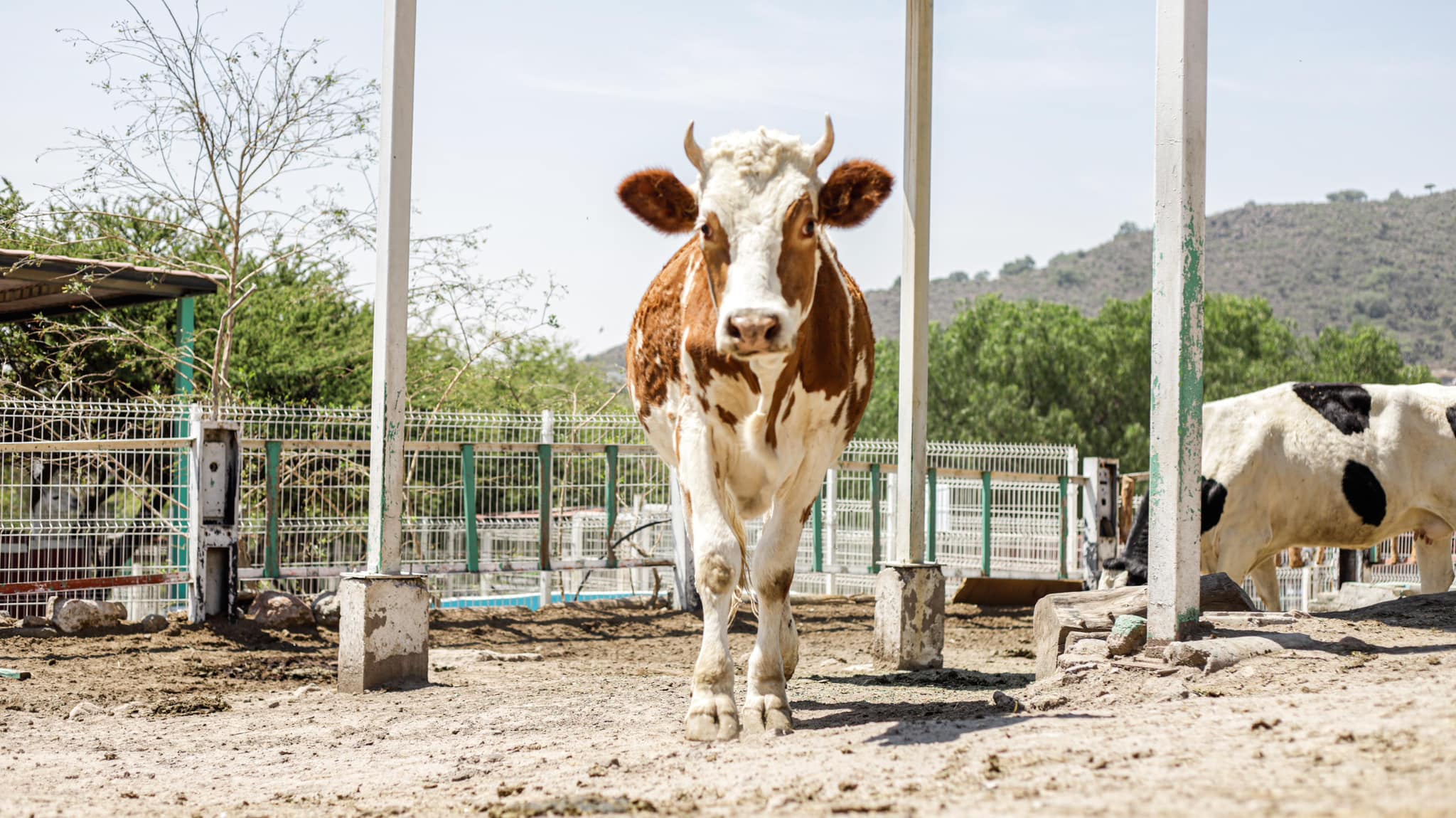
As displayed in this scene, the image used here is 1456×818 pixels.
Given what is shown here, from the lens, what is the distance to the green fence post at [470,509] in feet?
40.0

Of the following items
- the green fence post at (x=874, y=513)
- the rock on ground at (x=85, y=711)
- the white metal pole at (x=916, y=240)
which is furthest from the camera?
the green fence post at (x=874, y=513)

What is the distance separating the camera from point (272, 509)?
11375 mm

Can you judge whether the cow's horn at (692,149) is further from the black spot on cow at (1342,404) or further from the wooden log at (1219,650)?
the black spot on cow at (1342,404)

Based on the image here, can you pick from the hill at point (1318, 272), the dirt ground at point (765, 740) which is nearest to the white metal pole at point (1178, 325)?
the dirt ground at point (765, 740)

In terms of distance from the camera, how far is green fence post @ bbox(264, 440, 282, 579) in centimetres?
1130

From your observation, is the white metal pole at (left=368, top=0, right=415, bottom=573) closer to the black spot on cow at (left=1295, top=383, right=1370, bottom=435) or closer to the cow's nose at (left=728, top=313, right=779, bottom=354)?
the cow's nose at (left=728, top=313, right=779, bottom=354)

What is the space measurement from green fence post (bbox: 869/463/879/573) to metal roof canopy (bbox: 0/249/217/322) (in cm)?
765

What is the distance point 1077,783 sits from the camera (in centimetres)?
326

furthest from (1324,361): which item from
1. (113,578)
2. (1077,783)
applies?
(1077,783)

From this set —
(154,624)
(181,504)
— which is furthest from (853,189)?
(181,504)

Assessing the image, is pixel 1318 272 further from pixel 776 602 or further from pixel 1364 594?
pixel 776 602

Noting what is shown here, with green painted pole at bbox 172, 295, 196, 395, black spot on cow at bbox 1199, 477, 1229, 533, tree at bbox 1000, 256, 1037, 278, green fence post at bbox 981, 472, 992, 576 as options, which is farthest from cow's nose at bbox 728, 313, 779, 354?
tree at bbox 1000, 256, 1037, 278

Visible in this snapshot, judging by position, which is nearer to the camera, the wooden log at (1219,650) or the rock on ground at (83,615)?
the wooden log at (1219,650)

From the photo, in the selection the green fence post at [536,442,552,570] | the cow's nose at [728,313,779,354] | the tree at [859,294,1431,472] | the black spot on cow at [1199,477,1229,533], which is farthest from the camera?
the tree at [859,294,1431,472]
